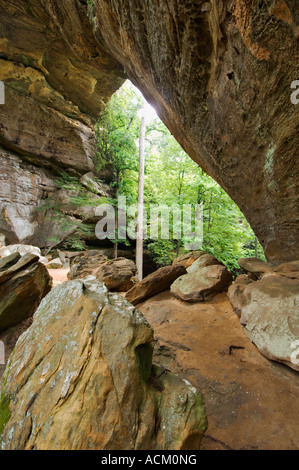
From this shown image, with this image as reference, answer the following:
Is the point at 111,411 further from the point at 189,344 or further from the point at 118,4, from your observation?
the point at 118,4

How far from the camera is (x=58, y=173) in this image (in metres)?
14.4

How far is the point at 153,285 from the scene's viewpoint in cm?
536

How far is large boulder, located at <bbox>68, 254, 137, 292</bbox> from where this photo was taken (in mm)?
7363

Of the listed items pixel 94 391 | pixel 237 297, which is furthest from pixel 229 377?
pixel 94 391

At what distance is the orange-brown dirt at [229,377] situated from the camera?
1925 mm

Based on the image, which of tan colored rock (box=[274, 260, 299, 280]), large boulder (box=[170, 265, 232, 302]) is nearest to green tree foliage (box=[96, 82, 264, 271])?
large boulder (box=[170, 265, 232, 302])

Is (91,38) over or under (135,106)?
under

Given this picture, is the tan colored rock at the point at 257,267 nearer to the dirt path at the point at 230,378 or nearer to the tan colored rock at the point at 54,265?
the dirt path at the point at 230,378

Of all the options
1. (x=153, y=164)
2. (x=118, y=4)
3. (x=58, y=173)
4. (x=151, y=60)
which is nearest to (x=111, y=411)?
(x=151, y=60)

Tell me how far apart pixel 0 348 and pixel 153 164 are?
15.0 m

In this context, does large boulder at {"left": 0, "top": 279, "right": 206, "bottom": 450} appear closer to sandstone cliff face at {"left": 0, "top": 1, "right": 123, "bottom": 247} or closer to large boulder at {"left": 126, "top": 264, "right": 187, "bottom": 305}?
large boulder at {"left": 126, "top": 264, "right": 187, "bottom": 305}

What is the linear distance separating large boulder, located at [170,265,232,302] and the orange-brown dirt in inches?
13.1

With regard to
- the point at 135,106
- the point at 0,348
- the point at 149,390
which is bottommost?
the point at 0,348
